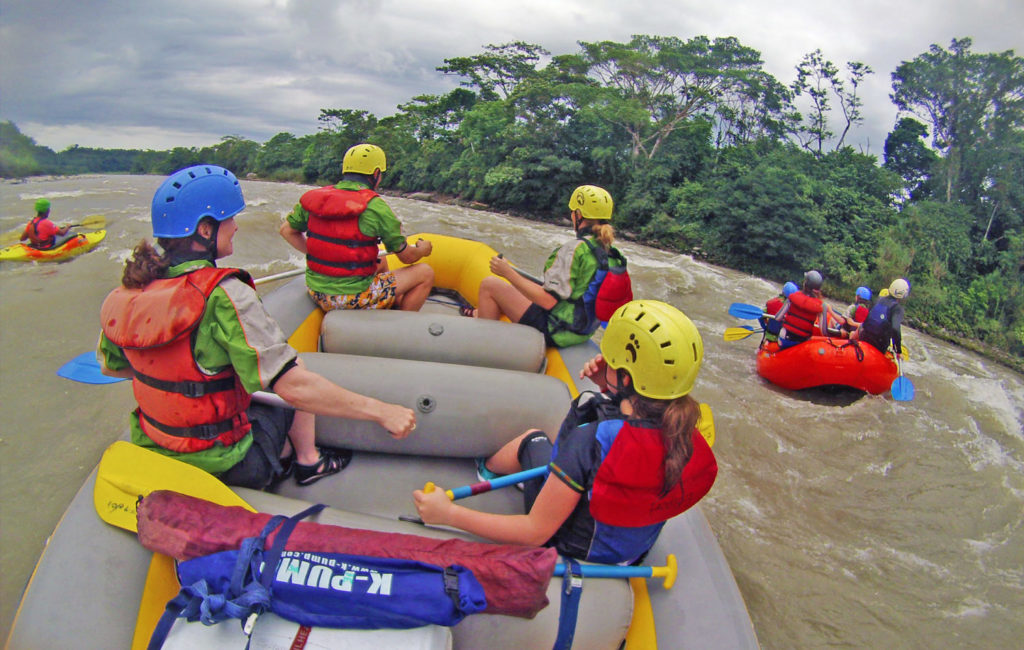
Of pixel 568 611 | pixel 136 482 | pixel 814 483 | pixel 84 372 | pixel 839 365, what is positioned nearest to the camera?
pixel 568 611

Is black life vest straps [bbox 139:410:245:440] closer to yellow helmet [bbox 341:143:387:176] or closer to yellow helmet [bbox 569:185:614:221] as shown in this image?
yellow helmet [bbox 341:143:387:176]

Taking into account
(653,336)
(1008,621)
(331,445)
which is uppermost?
(653,336)

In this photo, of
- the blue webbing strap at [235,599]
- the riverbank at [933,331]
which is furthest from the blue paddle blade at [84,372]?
the riverbank at [933,331]

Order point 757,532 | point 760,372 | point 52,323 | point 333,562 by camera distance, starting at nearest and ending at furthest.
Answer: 1. point 333,562
2. point 757,532
3. point 52,323
4. point 760,372

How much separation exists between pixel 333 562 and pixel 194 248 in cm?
106

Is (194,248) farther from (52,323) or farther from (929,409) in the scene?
(929,409)

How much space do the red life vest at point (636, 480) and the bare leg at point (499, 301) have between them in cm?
198

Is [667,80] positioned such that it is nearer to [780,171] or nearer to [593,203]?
[780,171]

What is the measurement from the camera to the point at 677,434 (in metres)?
1.32

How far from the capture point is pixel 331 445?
2201 millimetres

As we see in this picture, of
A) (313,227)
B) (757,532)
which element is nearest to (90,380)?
(313,227)

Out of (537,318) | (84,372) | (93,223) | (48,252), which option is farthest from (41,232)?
(537,318)

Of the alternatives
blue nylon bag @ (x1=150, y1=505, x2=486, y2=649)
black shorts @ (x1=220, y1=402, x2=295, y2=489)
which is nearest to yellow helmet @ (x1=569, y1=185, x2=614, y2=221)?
black shorts @ (x1=220, y1=402, x2=295, y2=489)

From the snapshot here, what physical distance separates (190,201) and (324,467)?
109 cm
